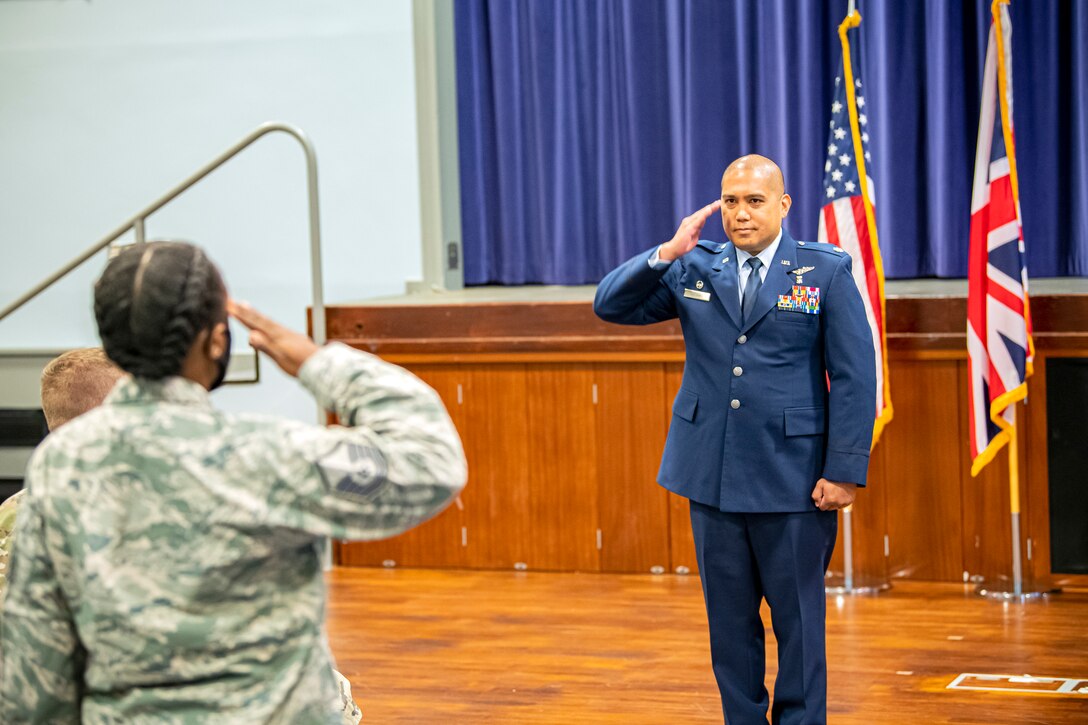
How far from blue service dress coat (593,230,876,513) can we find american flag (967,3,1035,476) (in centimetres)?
175

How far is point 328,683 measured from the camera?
1634 millimetres

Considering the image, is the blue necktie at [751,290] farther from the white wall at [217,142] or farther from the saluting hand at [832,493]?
the white wall at [217,142]

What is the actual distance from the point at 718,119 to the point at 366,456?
15.6 feet

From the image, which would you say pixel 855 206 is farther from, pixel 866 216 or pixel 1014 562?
pixel 1014 562

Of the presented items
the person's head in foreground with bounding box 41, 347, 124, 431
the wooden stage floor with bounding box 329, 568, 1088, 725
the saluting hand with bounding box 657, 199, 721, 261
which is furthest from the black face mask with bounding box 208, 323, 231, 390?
the wooden stage floor with bounding box 329, 568, 1088, 725

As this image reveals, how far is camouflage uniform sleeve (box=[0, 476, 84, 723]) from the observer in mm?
1529

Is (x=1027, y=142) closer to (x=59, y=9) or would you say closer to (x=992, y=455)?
(x=992, y=455)

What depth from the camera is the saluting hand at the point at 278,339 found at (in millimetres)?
1585

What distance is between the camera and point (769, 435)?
308 centimetres

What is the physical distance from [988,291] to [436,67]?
2.83m

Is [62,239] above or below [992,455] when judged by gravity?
above

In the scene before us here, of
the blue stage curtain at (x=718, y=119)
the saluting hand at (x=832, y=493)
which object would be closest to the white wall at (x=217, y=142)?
the blue stage curtain at (x=718, y=119)

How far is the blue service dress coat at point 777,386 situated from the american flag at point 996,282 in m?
1.75

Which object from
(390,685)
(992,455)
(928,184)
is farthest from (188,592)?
(928,184)
